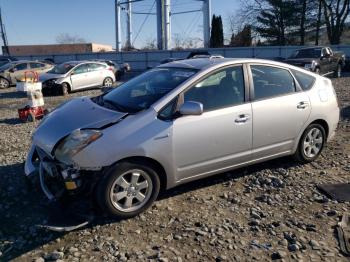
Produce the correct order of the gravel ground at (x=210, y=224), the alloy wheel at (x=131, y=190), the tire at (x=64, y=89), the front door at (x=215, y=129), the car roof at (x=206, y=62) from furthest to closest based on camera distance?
the tire at (x=64, y=89) < the car roof at (x=206, y=62) < the front door at (x=215, y=129) < the alloy wheel at (x=131, y=190) < the gravel ground at (x=210, y=224)

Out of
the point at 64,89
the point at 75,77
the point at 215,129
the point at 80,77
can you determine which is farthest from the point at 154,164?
the point at 80,77

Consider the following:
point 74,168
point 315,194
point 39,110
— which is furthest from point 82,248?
point 39,110

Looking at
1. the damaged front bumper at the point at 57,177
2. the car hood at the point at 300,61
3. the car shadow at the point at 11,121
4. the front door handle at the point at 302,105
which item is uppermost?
the car hood at the point at 300,61

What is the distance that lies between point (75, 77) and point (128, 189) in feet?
46.4

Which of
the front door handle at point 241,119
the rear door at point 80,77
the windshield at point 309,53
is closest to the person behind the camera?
the front door handle at point 241,119

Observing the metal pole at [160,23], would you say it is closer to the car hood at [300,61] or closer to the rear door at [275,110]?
the car hood at [300,61]

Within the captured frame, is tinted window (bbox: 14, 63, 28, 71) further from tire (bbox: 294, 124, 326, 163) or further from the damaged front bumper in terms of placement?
tire (bbox: 294, 124, 326, 163)

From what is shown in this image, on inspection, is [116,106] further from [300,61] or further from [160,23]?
[160,23]

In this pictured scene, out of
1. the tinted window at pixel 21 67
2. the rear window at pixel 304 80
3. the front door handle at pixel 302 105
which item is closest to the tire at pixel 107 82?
the tinted window at pixel 21 67

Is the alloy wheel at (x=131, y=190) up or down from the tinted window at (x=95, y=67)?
down

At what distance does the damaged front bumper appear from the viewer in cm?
405

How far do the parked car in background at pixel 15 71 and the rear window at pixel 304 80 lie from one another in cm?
1722

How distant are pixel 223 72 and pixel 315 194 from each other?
1867 millimetres

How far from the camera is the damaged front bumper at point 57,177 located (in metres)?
4.05
